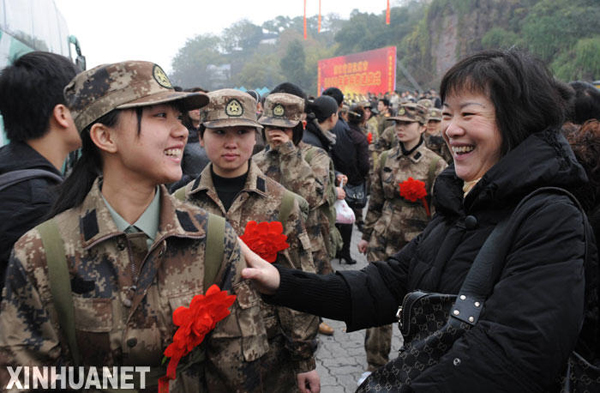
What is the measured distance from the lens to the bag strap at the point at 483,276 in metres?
1.46

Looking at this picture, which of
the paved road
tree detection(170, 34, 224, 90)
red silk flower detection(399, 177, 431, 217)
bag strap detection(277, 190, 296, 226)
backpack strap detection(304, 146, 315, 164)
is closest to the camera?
bag strap detection(277, 190, 296, 226)

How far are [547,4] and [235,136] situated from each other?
3232cm

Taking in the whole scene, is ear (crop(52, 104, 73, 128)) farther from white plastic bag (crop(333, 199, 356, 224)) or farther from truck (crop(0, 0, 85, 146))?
white plastic bag (crop(333, 199, 356, 224))

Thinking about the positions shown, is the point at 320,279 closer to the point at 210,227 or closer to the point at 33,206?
the point at 210,227

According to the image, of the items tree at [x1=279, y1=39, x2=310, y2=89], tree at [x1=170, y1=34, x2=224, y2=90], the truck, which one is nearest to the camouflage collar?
the truck

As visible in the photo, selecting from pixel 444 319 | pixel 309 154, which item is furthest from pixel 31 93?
pixel 309 154

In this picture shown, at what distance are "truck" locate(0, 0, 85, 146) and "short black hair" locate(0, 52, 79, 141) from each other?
6.03 ft

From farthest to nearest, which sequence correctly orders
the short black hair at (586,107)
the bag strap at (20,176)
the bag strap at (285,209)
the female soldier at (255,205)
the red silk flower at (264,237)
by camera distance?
the short black hair at (586,107)
the bag strap at (285,209)
the female soldier at (255,205)
the red silk flower at (264,237)
the bag strap at (20,176)

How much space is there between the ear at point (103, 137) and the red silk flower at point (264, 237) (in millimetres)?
960

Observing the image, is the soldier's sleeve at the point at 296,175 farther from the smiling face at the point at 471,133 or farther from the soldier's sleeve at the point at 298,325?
the smiling face at the point at 471,133

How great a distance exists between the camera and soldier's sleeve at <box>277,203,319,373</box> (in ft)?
8.69

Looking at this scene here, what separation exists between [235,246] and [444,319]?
0.83 m

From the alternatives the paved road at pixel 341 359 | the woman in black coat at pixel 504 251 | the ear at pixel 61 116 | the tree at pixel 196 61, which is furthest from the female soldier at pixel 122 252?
the tree at pixel 196 61

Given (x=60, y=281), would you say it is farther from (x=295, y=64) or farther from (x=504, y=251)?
(x=295, y=64)
